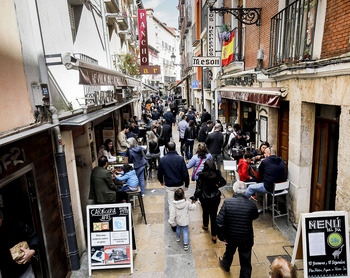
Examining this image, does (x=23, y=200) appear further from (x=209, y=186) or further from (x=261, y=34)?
(x=261, y=34)

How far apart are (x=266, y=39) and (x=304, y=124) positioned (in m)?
3.43

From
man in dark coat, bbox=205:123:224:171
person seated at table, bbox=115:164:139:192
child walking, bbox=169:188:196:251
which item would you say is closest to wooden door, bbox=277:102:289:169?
man in dark coat, bbox=205:123:224:171

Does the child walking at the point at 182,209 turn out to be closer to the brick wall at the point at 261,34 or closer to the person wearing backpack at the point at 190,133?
the brick wall at the point at 261,34

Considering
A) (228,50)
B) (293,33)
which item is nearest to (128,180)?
(293,33)

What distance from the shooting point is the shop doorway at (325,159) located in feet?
16.5

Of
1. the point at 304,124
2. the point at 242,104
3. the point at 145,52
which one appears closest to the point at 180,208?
the point at 304,124

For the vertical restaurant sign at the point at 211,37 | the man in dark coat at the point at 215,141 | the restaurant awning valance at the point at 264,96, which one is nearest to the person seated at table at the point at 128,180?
the man in dark coat at the point at 215,141

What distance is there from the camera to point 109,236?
4605 mm

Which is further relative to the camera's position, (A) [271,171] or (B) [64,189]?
(A) [271,171]

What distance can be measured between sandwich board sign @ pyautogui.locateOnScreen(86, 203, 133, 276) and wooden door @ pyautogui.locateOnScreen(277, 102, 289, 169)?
4.91 m

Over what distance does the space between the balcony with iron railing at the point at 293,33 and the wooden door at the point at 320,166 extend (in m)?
1.65

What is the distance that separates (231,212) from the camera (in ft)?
12.6

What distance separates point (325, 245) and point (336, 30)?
367cm

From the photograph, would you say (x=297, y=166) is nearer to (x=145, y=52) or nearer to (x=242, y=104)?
(x=242, y=104)
